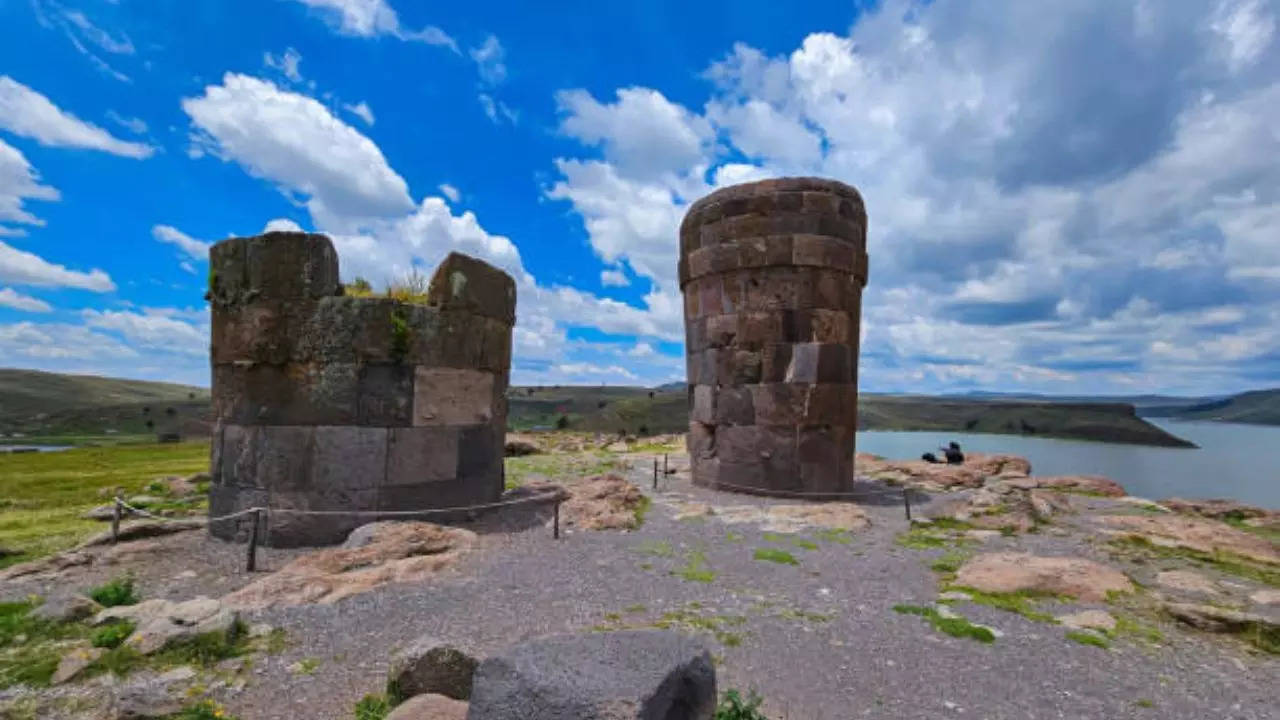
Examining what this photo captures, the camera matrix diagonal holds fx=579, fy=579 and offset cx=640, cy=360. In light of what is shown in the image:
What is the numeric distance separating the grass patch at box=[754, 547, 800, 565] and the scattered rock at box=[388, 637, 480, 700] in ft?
14.5

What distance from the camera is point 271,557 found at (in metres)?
7.54

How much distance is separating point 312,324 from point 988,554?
982cm

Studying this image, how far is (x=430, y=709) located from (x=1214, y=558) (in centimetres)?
994

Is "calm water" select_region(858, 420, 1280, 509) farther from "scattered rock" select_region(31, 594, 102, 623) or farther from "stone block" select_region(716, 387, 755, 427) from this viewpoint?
"scattered rock" select_region(31, 594, 102, 623)

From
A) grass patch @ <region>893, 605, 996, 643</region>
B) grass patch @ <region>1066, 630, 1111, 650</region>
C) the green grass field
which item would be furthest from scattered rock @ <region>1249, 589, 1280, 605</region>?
the green grass field

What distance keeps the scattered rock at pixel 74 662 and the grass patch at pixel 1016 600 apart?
7.60 metres

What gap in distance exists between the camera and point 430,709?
11.2 feet

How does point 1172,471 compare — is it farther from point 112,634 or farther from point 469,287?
point 112,634

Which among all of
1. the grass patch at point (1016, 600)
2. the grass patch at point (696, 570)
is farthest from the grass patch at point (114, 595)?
the grass patch at point (1016, 600)

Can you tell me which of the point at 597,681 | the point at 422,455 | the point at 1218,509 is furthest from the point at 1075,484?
the point at 597,681

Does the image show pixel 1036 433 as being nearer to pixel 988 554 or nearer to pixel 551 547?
pixel 988 554

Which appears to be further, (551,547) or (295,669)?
(551,547)

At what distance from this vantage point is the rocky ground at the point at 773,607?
405 centimetres

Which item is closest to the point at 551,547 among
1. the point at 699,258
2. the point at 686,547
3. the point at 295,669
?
the point at 686,547
